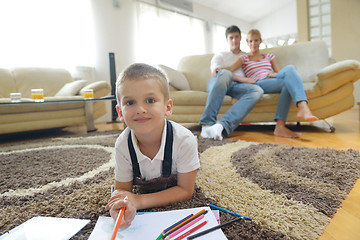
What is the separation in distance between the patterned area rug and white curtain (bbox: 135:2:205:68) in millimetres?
3296

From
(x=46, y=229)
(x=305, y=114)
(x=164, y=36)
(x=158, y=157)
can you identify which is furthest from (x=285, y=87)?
(x=164, y=36)

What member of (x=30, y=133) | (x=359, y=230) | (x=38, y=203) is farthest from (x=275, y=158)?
(x=30, y=133)

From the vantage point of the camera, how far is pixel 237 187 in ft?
2.68

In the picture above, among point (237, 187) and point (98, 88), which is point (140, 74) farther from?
point (98, 88)

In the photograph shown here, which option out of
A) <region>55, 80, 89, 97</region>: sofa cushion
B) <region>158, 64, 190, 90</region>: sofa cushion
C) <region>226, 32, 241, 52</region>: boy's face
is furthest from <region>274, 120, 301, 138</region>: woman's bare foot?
<region>55, 80, 89, 97</region>: sofa cushion

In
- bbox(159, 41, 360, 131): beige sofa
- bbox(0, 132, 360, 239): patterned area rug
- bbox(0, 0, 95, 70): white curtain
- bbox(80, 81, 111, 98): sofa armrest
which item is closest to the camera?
bbox(0, 132, 360, 239): patterned area rug

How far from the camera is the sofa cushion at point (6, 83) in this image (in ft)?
8.63

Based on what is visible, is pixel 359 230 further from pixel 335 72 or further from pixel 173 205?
pixel 335 72

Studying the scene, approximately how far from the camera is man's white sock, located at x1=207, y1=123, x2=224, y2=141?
1696mm

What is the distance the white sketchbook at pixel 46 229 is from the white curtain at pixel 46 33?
3.10 metres

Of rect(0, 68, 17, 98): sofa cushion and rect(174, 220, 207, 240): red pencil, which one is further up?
rect(0, 68, 17, 98): sofa cushion

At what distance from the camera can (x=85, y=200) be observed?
2.44ft

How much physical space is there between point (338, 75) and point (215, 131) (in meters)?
1.08

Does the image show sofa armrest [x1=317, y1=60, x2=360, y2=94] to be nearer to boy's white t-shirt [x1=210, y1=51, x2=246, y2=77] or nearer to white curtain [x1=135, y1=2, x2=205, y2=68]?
boy's white t-shirt [x1=210, y1=51, x2=246, y2=77]
